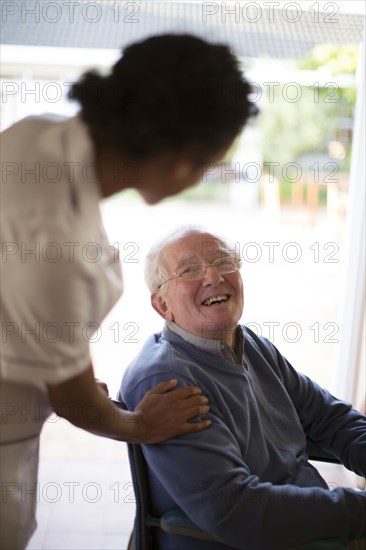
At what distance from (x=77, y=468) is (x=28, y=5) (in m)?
1.89

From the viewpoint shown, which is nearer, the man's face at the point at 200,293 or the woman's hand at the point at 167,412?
the woman's hand at the point at 167,412

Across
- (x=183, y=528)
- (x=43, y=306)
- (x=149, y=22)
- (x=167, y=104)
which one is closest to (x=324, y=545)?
(x=183, y=528)

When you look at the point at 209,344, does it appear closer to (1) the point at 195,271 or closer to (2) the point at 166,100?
(1) the point at 195,271

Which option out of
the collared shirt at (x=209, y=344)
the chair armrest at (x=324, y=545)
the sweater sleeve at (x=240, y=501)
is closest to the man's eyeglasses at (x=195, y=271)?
the collared shirt at (x=209, y=344)

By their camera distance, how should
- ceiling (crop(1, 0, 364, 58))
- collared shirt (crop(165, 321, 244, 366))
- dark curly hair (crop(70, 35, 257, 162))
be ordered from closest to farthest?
dark curly hair (crop(70, 35, 257, 162)) → collared shirt (crop(165, 321, 244, 366)) → ceiling (crop(1, 0, 364, 58))

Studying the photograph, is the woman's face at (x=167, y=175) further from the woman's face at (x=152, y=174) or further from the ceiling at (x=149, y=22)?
the ceiling at (x=149, y=22)

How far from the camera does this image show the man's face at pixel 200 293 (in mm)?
1592

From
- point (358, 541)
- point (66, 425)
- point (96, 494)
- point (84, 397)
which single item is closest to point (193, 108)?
point (84, 397)

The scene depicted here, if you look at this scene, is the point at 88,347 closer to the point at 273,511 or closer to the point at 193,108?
the point at 193,108

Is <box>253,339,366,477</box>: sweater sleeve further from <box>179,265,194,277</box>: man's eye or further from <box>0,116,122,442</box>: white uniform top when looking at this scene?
<box>0,116,122,442</box>: white uniform top

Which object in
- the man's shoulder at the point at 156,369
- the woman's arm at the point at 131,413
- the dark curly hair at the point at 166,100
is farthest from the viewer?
the man's shoulder at the point at 156,369

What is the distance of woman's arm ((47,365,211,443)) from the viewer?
111 centimetres

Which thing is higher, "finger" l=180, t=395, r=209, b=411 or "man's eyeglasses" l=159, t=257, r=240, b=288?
"man's eyeglasses" l=159, t=257, r=240, b=288

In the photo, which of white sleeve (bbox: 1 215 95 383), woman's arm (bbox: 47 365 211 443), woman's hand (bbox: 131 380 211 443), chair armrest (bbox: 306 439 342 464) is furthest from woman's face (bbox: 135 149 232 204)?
chair armrest (bbox: 306 439 342 464)
